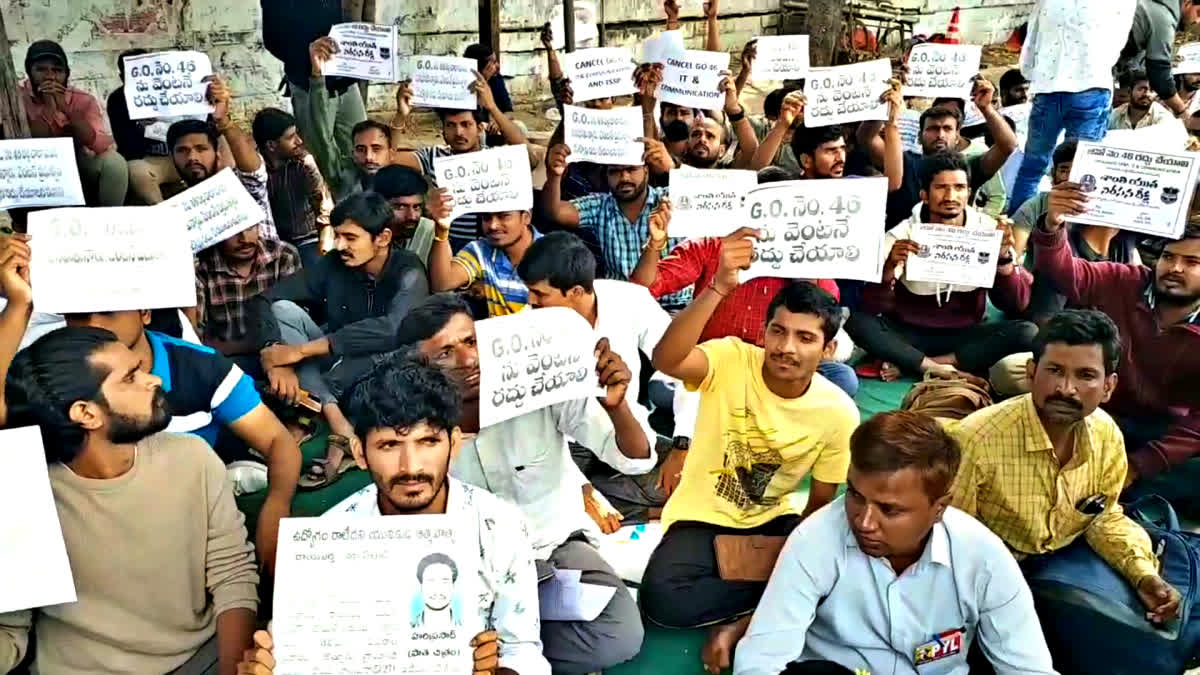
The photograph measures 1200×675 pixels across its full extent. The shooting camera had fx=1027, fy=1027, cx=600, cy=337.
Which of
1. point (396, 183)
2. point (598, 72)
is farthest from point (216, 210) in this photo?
point (598, 72)

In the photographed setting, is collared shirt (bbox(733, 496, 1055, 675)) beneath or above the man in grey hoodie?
beneath

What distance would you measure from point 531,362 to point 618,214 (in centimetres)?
212

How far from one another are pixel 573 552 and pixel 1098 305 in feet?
7.34

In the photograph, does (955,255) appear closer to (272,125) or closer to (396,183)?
(396,183)

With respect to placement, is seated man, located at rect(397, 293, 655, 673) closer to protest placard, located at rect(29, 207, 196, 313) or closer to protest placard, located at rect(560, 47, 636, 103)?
protest placard, located at rect(29, 207, 196, 313)

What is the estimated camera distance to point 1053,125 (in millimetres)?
5871

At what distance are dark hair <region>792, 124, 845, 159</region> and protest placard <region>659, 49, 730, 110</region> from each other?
20.2 inches

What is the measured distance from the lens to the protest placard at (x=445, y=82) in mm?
5254

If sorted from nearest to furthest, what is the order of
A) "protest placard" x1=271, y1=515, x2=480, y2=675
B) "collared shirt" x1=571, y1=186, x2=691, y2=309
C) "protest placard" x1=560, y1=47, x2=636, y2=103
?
"protest placard" x1=271, y1=515, x2=480, y2=675 → "collared shirt" x1=571, y1=186, x2=691, y2=309 → "protest placard" x1=560, y1=47, x2=636, y2=103

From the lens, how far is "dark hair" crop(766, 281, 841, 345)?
9.11ft

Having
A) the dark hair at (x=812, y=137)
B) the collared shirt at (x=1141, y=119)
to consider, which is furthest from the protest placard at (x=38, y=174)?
the collared shirt at (x=1141, y=119)

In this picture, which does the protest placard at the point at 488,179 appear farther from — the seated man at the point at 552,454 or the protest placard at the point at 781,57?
the protest placard at the point at 781,57

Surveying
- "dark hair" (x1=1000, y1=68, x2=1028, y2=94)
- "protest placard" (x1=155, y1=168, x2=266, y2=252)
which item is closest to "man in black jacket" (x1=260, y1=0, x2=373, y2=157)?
"protest placard" (x1=155, y1=168, x2=266, y2=252)

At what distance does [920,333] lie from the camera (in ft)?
15.4
